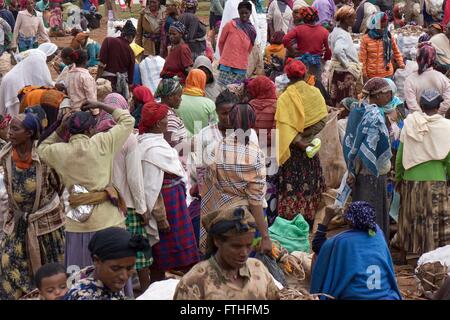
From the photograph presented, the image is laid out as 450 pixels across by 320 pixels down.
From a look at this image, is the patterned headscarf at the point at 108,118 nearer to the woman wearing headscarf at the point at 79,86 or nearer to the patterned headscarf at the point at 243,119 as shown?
the patterned headscarf at the point at 243,119

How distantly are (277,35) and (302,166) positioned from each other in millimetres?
4306

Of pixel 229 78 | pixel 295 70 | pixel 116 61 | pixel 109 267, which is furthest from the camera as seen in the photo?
pixel 229 78

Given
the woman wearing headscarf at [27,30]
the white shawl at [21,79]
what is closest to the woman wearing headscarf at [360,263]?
the white shawl at [21,79]

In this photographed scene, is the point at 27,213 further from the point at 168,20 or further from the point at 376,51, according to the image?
the point at 168,20

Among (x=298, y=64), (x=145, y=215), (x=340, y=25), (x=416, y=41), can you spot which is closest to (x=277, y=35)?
(x=340, y=25)

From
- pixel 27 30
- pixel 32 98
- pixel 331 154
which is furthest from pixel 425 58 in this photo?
pixel 27 30

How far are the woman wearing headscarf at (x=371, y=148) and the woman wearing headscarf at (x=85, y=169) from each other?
245 centimetres

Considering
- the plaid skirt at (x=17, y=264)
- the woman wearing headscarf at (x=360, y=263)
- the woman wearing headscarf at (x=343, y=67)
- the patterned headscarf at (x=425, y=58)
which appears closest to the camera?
the woman wearing headscarf at (x=360, y=263)

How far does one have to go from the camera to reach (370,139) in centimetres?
907

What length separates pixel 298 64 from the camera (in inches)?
393

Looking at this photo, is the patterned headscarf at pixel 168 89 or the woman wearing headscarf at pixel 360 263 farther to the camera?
the patterned headscarf at pixel 168 89

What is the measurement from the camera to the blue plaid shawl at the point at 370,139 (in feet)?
29.7

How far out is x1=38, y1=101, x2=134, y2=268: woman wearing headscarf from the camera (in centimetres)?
732

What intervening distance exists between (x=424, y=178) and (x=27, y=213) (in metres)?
3.59
